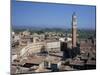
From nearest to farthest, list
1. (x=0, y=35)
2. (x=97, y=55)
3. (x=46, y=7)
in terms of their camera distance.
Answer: (x=0, y=35)
(x=46, y=7)
(x=97, y=55)

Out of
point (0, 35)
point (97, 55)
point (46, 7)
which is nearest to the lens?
point (0, 35)

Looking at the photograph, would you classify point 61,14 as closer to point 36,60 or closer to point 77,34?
point 77,34

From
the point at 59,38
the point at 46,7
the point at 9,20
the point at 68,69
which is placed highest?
the point at 46,7

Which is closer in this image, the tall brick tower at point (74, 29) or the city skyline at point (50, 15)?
the city skyline at point (50, 15)

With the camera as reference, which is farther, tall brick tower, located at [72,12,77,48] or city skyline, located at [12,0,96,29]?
tall brick tower, located at [72,12,77,48]

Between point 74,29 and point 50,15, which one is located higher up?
point 50,15

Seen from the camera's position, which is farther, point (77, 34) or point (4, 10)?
point (77, 34)

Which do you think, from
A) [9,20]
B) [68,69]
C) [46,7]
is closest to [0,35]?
[9,20]

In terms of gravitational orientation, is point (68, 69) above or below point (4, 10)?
below
